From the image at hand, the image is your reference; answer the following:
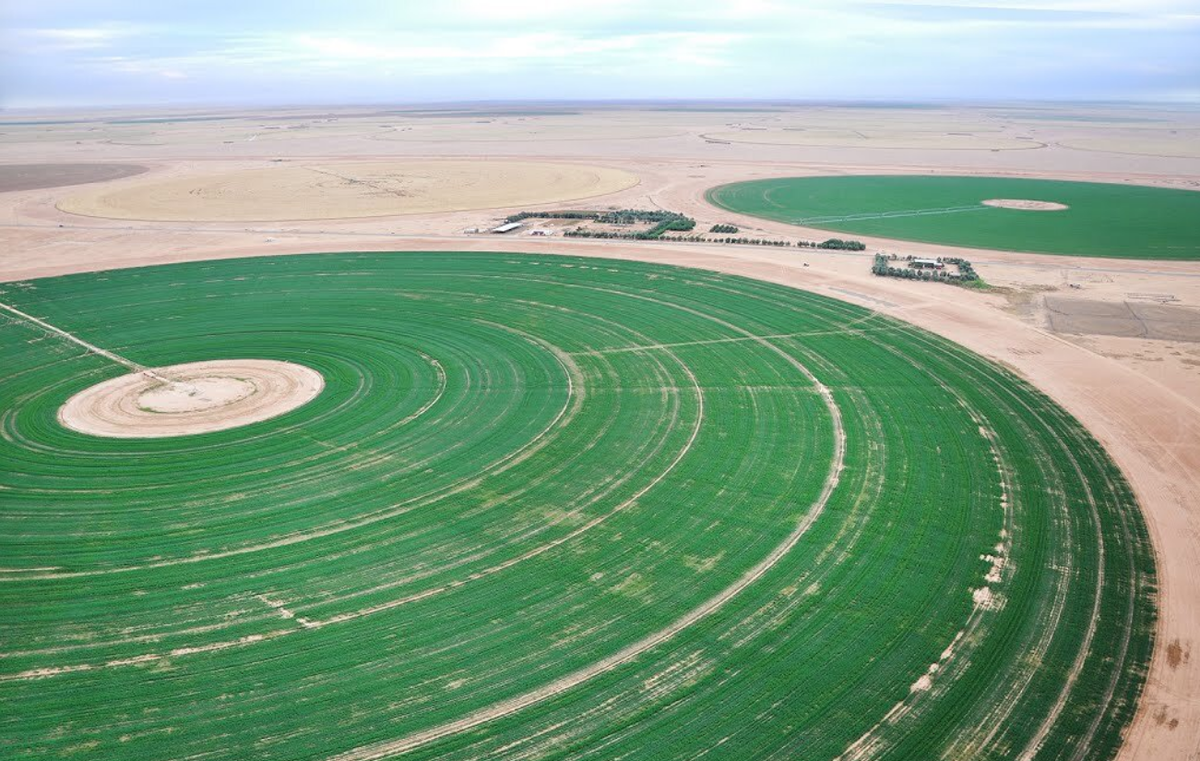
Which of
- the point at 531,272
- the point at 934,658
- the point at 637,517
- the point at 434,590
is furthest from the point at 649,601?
the point at 531,272

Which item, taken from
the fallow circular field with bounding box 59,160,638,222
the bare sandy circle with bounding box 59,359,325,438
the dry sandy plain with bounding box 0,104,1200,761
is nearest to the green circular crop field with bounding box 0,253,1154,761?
the bare sandy circle with bounding box 59,359,325,438

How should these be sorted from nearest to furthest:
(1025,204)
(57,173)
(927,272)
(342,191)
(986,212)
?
1. (927,272)
2. (986,212)
3. (1025,204)
4. (342,191)
5. (57,173)

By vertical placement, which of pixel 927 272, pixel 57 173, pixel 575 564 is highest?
pixel 57 173

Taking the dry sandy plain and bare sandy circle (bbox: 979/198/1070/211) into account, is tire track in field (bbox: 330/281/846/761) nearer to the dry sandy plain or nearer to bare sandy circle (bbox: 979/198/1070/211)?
the dry sandy plain

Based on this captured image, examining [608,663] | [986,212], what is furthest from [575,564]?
[986,212]

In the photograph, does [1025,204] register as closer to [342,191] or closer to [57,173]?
[342,191]

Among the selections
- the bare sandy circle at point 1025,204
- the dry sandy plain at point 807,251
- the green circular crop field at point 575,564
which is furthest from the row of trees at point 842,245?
the bare sandy circle at point 1025,204
